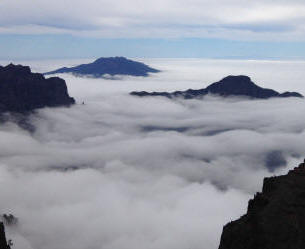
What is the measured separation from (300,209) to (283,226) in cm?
660

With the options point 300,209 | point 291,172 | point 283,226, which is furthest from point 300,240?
point 291,172

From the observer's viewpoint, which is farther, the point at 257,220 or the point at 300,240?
the point at 257,220

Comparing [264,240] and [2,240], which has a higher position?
[264,240]

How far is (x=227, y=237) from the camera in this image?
239ft

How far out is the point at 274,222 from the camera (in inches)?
2613

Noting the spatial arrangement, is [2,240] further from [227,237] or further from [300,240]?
[300,240]

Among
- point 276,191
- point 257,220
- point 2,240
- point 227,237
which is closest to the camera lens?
point 257,220

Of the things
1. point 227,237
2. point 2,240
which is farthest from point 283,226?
point 2,240

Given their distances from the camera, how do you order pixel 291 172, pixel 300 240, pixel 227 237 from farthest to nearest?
pixel 291 172, pixel 227 237, pixel 300 240

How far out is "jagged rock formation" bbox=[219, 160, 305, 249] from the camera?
6284 cm

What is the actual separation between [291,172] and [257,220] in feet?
77.7

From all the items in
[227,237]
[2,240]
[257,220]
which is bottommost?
[2,240]

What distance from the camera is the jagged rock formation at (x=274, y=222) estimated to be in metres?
62.8

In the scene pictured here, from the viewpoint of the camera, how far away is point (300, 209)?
70.0 m
